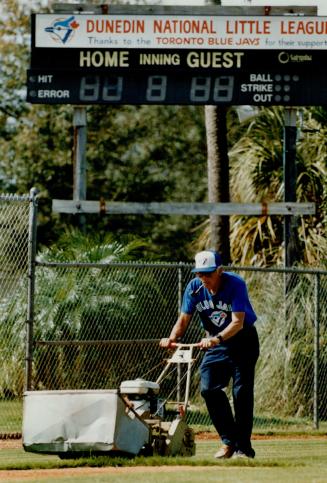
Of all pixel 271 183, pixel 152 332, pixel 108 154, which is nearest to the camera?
pixel 152 332

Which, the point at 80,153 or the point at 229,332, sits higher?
the point at 80,153

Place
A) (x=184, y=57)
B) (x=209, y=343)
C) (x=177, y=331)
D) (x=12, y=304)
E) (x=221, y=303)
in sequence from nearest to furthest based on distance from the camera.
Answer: (x=209, y=343) → (x=221, y=303) → (x=177, y=331) → (x=12, y=304) → (x=184, y=57)

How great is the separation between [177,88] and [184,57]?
1.56 feet

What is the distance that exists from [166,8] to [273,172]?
5942 mm

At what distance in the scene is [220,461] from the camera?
11.0 meters

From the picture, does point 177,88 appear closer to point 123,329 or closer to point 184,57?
point 184,57

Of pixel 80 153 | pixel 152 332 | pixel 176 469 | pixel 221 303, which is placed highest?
pixel 80 153

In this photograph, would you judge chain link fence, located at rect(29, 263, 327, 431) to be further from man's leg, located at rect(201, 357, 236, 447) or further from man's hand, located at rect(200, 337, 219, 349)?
man's hand, located at rect(200, 337, 219, 349)

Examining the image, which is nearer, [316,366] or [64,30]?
[316,366]

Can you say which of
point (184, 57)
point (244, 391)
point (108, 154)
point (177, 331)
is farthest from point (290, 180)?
point (108, 154)

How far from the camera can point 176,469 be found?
34.0ft

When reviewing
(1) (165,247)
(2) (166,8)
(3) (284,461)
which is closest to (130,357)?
(3) (284,461)

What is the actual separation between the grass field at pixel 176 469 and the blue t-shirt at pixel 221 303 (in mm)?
1164

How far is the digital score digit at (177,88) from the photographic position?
20078 millimetres
